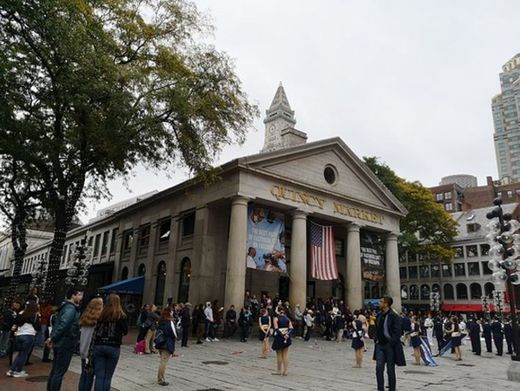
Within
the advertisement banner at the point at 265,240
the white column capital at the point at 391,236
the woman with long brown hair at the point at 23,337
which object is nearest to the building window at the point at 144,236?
the advertisement banner at the point at 265,240

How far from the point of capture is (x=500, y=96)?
13825 cm

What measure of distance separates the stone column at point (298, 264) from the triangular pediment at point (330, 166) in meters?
2.49

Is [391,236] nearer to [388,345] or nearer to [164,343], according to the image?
[388,345]

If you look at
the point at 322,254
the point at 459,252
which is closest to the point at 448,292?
the point at 459,252

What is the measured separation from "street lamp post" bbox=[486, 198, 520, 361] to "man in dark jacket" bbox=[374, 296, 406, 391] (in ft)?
18.5

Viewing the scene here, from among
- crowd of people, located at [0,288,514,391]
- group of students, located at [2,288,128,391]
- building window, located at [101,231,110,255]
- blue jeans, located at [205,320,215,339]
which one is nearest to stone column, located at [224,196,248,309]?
crowd of people, located at [0,288,514,391]

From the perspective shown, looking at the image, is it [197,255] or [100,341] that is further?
[197,255]

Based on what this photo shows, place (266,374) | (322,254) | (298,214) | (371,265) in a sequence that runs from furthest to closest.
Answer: (371,265)
(322,254)
(298,214)
(266,374)

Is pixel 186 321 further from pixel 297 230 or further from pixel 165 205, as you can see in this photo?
pixel 165 205

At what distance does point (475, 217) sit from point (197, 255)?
163ft

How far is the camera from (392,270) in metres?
31.8

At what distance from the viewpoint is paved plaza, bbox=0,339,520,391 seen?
8.93m

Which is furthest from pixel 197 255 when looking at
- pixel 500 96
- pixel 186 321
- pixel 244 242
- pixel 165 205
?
pixel 500 96

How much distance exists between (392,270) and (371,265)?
3.74 m
